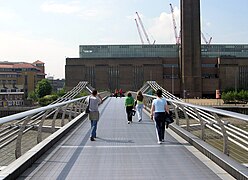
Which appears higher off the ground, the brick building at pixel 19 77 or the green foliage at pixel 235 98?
the brick building at pixel 19 77

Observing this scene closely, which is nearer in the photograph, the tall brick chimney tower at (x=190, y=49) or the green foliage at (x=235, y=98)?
the green foliage at (x=235, y=98)

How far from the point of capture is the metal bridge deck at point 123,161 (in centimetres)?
561

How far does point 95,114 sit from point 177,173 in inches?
170

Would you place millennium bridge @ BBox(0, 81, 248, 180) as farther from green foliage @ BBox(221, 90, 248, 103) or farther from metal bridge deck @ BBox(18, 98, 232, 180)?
green foliage @ BBox(221, 90, 248, 103)

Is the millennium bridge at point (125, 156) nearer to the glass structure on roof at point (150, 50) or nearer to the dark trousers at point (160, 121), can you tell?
the dark trousers at point (160, 121)

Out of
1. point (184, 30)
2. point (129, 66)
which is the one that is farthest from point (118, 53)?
point (184, 30)

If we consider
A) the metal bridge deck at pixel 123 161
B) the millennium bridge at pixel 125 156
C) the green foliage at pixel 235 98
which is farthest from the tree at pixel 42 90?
the millennium bridge at pixel 125 156

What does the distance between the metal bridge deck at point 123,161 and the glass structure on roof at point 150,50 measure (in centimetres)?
10562

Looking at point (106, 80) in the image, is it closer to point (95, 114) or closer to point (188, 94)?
point (188, 94)

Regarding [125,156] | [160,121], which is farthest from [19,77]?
[125,156]

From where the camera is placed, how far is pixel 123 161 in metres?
6.65

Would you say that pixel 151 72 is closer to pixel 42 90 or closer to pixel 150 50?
pixel 150 50

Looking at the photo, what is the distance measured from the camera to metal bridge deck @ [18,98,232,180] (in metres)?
5.61

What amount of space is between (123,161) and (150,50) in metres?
109
